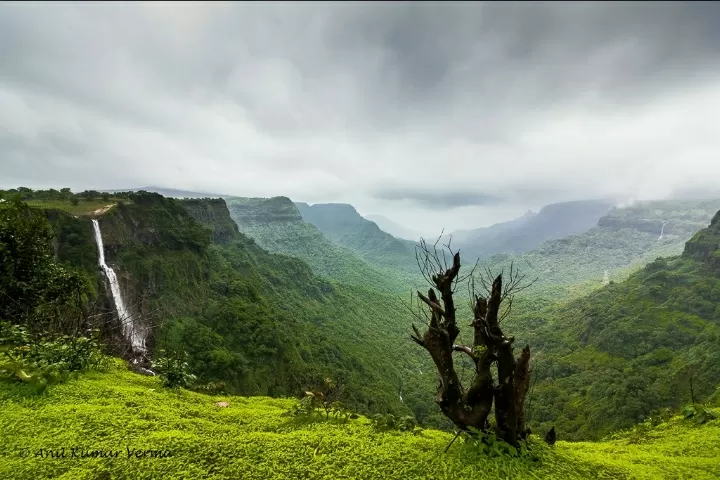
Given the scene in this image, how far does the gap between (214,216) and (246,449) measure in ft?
294

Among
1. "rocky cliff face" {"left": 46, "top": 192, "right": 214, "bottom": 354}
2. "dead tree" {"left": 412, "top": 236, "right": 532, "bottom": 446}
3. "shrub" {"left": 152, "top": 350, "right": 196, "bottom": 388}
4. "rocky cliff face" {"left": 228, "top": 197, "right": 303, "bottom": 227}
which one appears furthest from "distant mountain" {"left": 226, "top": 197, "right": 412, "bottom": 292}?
"dead tree" {"left": 412, "top": 236, "right": 532, "bottom": 446}

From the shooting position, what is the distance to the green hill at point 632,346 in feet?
160

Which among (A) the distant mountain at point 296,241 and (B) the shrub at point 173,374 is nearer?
(B) the shrub at point 173,374

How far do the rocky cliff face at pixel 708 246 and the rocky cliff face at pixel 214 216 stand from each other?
128m

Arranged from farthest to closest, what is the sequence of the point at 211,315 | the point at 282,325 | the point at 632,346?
1. the point at 632,346
2. the point at 282,325
3. the point at 211,315

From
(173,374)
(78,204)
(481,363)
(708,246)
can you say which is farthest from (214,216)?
(708,246)

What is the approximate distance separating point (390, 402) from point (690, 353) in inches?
2039

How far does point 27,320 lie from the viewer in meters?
10.6

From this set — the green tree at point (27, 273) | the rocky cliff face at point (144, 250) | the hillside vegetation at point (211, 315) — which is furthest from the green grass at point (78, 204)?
the green tree at point (27, 273)

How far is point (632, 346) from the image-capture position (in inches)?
2945

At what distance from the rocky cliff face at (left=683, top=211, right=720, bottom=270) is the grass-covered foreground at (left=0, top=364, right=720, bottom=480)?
128 meters

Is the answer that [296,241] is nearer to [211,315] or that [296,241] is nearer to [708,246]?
[211,315]

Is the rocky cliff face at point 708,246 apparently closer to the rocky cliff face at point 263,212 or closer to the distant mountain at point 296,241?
the distant mountain at point 296,241

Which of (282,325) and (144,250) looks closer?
(144,250)
